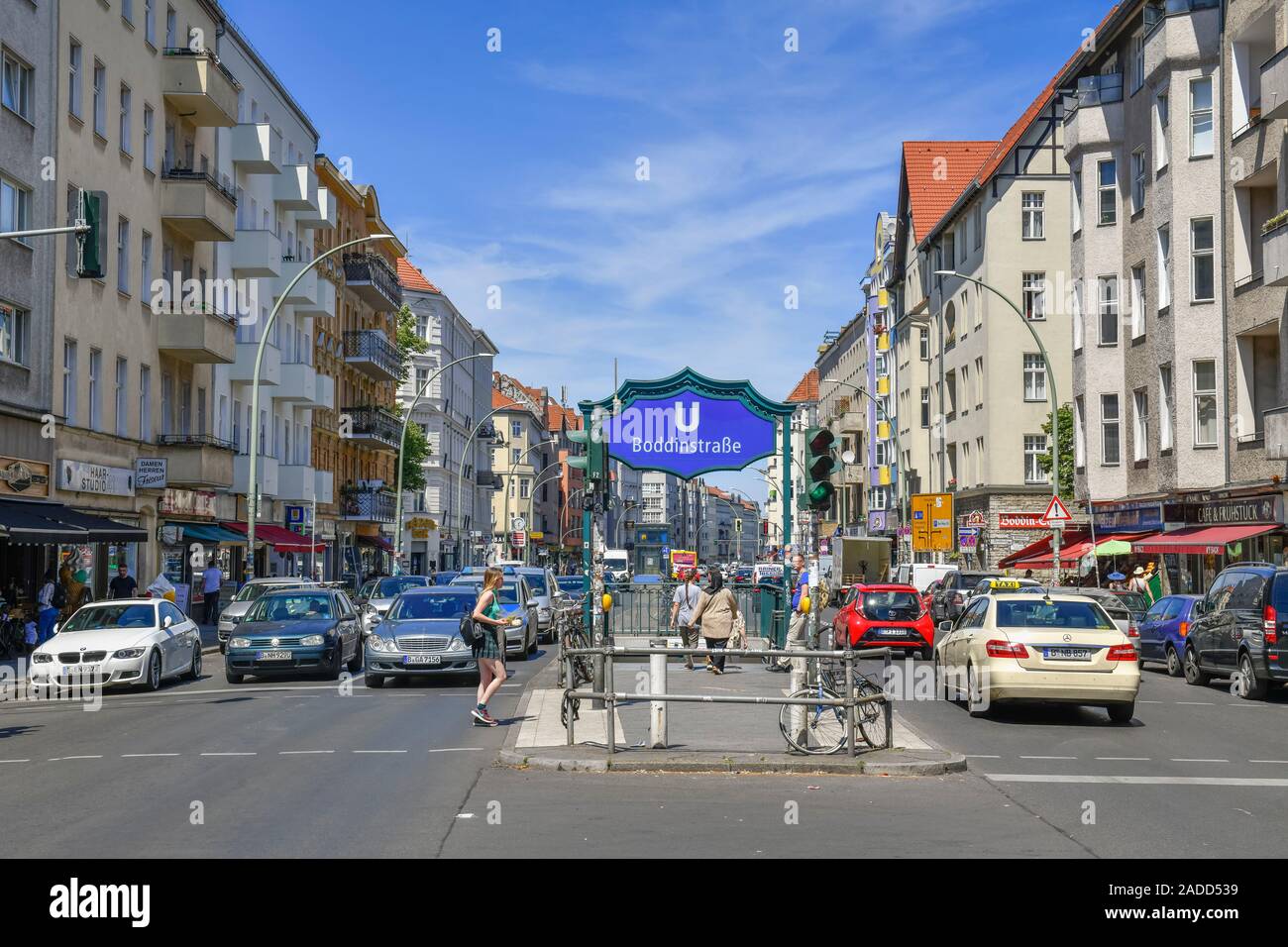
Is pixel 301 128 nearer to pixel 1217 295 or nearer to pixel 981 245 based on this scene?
pixel 981 245

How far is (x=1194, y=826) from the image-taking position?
33.6 feet

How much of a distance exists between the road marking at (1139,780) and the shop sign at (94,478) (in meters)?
25.0

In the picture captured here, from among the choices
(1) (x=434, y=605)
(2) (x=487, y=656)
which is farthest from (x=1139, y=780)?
(1) (x=434, y=605)

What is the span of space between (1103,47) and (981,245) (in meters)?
16.1

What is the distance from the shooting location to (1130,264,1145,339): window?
4088 centimetres

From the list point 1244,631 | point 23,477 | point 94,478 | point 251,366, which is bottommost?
point 1244,631

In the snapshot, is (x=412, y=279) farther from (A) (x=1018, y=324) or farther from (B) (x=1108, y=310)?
(B) (x=1108, y=310)

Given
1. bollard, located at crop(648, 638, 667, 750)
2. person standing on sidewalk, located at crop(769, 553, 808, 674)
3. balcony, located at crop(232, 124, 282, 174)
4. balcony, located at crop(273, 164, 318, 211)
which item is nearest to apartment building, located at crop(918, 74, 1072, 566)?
balcony, located at crop(273, 164, 318, 211)

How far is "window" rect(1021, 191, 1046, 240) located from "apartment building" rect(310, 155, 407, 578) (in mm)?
26930

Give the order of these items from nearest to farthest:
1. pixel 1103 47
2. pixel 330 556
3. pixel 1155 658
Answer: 1. pixel 1155 658
2. pixel 1103 47
3. pixel 330 556

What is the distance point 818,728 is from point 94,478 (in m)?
25.1

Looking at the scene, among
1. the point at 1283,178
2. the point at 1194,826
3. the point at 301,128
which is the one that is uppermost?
the point at 301,128

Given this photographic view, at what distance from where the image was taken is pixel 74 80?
34.0 meters
